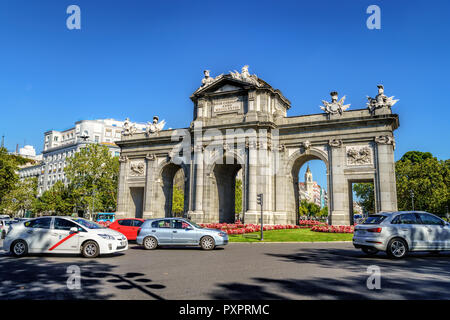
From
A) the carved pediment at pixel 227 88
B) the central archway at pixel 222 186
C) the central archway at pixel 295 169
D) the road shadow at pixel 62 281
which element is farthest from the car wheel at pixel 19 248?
the carved pediment at pixel 227 88

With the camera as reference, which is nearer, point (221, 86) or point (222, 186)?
point (221, 86)

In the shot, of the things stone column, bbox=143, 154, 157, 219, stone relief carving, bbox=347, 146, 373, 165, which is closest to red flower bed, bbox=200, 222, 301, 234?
stone relief carving, bbox=347, 146, 373, 165

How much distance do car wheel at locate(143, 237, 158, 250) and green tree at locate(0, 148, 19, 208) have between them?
136 feet

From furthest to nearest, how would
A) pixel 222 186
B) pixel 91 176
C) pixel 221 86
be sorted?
1. pixel 91 176
2. pixel 222 186
3. pixel 221 86

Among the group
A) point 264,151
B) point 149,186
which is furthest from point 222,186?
point 149,186

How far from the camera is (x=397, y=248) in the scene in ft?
41.8

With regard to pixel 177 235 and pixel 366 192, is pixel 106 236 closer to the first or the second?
pixel 177 235

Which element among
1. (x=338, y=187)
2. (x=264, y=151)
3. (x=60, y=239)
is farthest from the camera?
(x=264, y=151)

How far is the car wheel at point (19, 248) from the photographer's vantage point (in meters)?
13.4

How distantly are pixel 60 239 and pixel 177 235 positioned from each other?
17.6ft

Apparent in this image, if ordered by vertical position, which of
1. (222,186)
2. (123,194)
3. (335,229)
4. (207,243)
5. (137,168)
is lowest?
(207,243)

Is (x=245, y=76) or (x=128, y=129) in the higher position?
(x=245, y=76)

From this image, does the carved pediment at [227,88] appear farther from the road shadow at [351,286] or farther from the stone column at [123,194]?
the road shadow at [351,286]

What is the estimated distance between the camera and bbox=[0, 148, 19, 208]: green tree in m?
48.7
